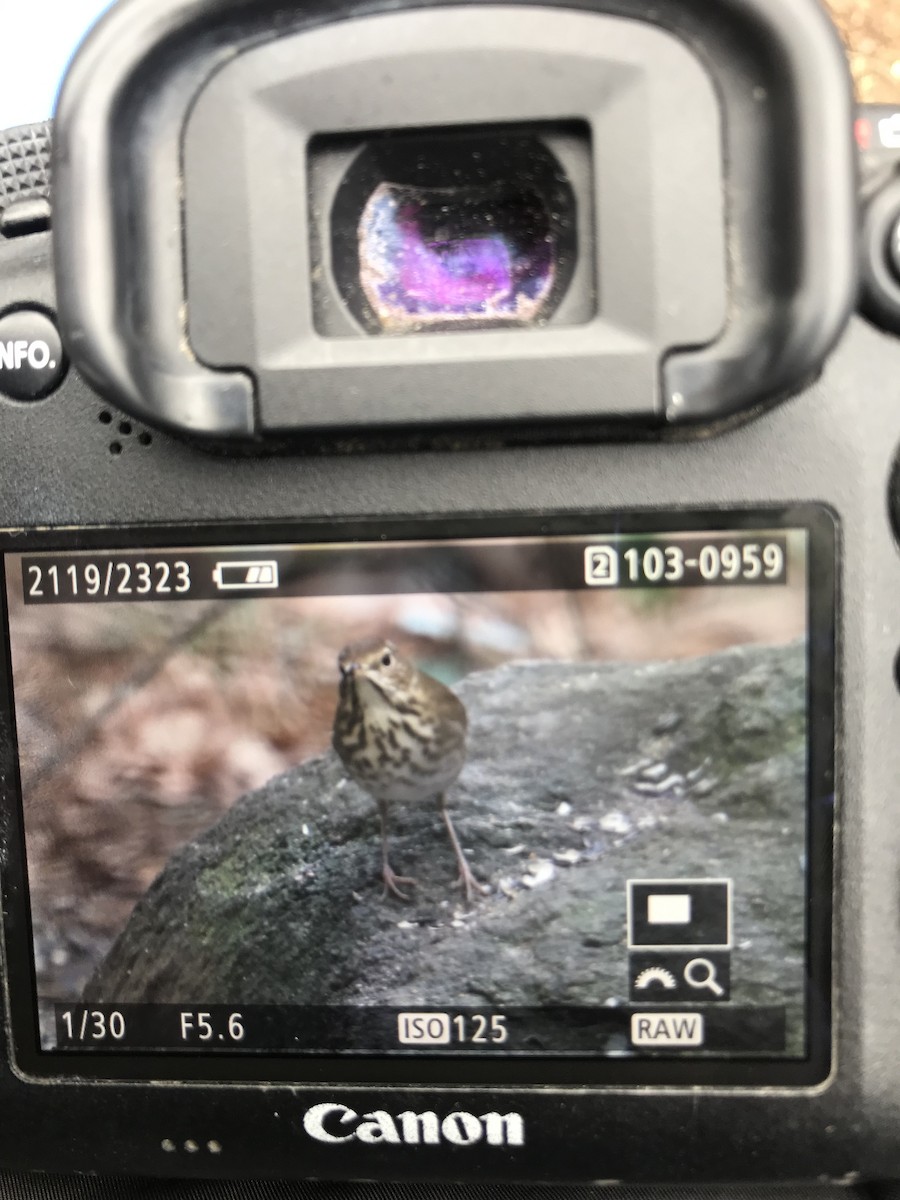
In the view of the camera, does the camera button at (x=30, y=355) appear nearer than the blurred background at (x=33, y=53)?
Yes

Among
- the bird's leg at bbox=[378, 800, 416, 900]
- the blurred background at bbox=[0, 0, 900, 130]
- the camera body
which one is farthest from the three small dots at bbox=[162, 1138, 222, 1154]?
the blurred background at bbox=[0, 0, 900, 130]

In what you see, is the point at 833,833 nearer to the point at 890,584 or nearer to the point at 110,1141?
the point at 890,584

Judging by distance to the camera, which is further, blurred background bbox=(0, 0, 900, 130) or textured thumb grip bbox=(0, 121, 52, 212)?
blurred background bbox=(0, 0, 900, 130)

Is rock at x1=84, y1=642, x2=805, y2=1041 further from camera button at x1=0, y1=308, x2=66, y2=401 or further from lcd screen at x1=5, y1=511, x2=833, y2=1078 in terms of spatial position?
camera button at x1=0, y1=308, x2=66, y2=401

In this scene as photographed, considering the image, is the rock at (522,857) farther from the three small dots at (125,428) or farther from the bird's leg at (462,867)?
the three small dots at (125,428)

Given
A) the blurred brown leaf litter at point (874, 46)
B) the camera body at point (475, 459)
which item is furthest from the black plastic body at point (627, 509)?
the blurred brown leaf litter at point (874, 46)

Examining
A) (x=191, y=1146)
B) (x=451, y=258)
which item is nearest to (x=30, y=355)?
(x=451, y=258)

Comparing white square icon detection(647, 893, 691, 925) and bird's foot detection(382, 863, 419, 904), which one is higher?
bird's foot detection(382, 863, 419, 904)

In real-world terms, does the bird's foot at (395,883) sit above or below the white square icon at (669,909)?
above
